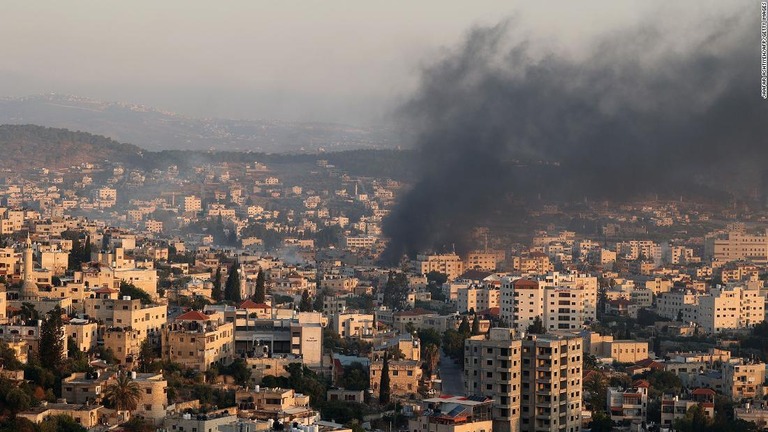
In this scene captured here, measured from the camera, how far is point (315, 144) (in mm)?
153125

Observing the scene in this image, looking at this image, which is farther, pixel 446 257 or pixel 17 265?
pixel 446 257

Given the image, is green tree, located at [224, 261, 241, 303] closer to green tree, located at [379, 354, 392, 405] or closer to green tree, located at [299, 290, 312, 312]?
green tree, located at [299, 290, 312, 312]

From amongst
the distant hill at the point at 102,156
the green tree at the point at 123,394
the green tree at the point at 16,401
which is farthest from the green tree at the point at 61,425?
the distant hill at the point at 102,156

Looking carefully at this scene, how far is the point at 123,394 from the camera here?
30875mm

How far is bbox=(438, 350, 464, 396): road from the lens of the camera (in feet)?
119

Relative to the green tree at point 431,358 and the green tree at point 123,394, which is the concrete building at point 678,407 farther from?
the green tree at point 123,394

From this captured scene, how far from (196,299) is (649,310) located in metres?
18.5

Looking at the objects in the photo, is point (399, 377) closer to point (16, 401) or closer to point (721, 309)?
point (16, 401)

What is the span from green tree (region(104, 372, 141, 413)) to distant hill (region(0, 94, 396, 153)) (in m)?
114

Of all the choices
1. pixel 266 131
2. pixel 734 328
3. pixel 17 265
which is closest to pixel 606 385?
pixel 17 265

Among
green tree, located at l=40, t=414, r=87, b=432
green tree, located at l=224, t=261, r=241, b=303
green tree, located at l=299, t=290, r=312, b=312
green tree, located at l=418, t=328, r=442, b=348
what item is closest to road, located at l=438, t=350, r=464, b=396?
green tree, located at l=418, t=328, r=442, b=348

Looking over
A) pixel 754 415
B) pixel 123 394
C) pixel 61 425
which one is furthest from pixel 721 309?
pixel 61 425

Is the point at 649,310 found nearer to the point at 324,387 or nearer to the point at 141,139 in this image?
the point at 324,387

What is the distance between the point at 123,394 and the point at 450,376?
9.56m
